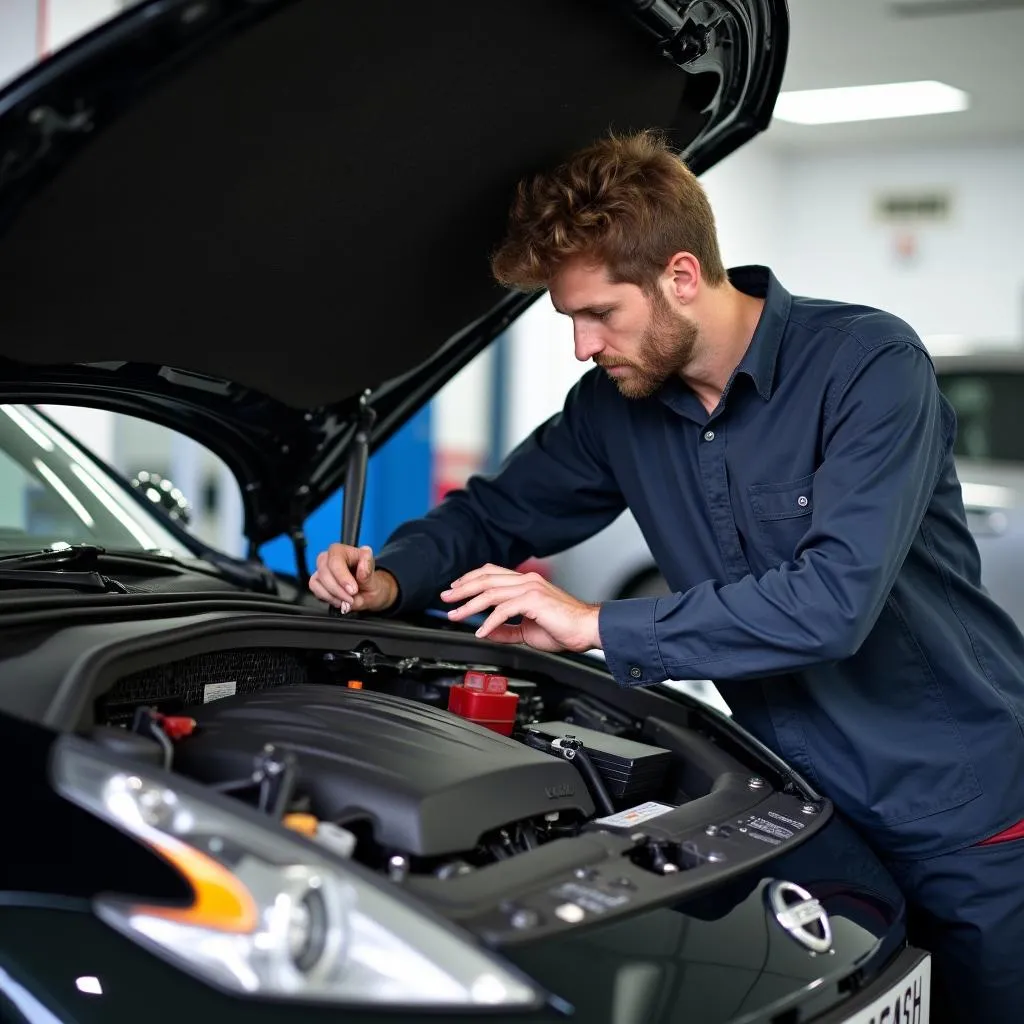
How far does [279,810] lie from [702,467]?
92 centimetres

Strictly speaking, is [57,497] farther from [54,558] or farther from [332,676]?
[332,676]

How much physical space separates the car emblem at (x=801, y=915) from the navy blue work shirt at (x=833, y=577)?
0.28m

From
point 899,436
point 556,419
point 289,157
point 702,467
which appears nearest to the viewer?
point 289,157

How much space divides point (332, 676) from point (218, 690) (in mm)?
237

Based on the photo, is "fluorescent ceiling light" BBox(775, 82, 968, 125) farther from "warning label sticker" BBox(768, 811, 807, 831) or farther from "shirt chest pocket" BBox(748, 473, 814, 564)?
"warning label sticker" BBox(768, 811, 807, 831)

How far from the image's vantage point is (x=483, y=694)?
1677 mm

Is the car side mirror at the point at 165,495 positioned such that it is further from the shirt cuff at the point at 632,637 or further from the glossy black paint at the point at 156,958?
the shirt cuff at the point at 632,637

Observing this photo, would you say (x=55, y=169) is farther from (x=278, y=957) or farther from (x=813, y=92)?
(x=813, y=92)

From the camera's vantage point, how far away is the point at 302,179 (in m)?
1.57

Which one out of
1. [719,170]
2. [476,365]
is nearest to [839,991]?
[476,365]

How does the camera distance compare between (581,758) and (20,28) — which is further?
(20,28)

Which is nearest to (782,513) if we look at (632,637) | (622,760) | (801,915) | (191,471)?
(632,637)

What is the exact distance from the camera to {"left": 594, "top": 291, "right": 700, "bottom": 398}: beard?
178cm

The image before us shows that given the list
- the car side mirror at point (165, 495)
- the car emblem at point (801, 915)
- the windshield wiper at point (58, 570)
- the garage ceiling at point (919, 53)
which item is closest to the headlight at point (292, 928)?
the car emblem at point (801, 915)
